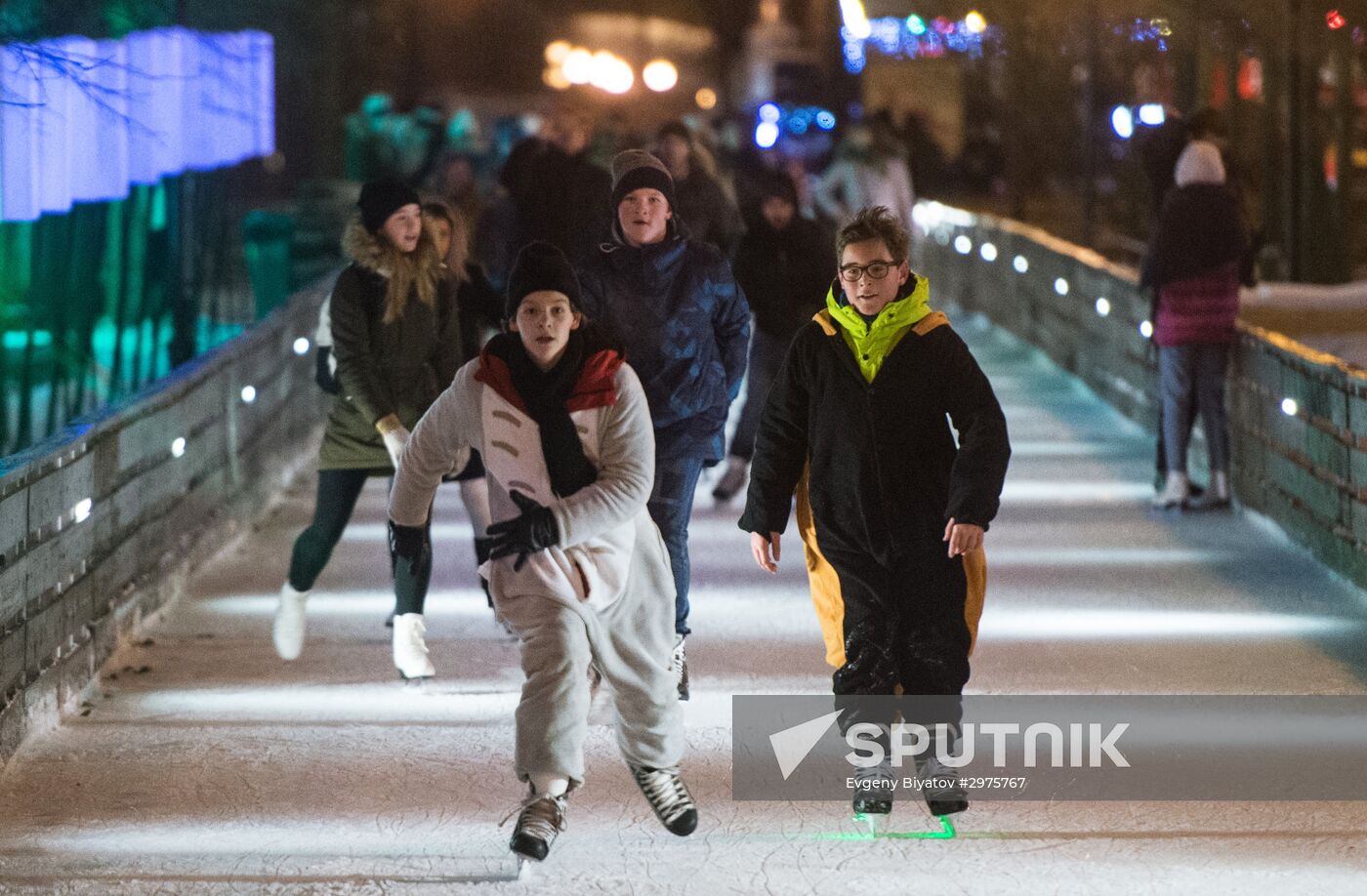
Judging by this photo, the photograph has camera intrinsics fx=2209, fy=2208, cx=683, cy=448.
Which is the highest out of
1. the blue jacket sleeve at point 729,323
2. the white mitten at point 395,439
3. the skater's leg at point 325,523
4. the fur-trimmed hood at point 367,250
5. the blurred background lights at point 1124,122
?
the blurred background lights at point 1124,122

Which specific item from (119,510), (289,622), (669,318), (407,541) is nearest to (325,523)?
(289,622)

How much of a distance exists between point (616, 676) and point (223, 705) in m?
2.27

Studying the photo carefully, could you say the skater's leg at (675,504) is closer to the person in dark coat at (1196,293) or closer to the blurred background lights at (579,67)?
the person in dark coat at (1196,293)

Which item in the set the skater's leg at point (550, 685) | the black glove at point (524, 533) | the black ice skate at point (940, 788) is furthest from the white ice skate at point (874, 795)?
the black glove at point (524, 533)

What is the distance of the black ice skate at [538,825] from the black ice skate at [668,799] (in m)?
0.26

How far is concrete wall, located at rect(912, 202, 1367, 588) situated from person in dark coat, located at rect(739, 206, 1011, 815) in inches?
149

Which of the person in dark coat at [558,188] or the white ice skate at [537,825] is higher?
the person in dark coat at [558,188]

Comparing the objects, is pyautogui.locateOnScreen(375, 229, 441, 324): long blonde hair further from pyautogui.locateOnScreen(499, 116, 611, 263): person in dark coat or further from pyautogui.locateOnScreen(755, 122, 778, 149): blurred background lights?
pyautogui.locateOnScreen(755, 122, 778, 149): blurred background lights

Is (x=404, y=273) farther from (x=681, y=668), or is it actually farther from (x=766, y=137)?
(x=766, y=137)

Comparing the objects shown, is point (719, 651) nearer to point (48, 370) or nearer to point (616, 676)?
point (616, 676)

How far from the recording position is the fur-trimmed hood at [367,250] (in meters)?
7.62

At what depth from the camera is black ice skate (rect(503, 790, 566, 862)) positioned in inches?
214

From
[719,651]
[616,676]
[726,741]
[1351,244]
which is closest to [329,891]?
[616,676]

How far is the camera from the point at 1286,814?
595cm
